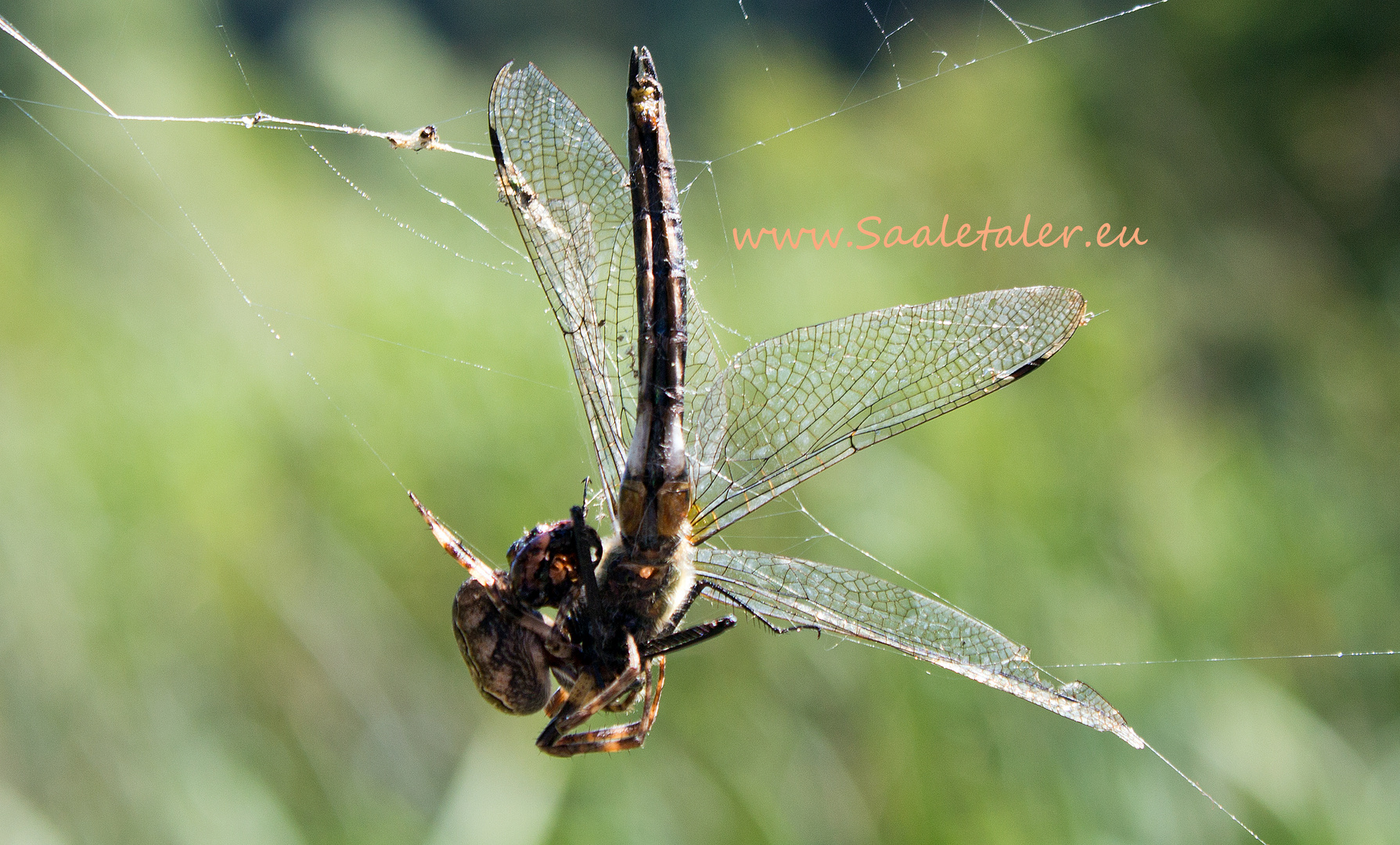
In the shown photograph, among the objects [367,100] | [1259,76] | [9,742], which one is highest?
[367,100]

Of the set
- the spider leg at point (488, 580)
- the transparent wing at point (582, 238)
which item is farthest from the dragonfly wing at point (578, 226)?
the spider leg at point (488, 580)

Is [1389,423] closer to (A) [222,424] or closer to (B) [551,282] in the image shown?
(B) [551,282]

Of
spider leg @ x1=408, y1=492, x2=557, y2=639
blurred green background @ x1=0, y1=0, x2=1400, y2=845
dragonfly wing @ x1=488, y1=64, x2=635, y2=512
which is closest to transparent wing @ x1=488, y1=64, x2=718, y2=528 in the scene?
dragonfly wing @ x1=488, y1=64, x2=635, y2=512

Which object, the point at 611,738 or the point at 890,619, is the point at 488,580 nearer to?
the point at 611,738

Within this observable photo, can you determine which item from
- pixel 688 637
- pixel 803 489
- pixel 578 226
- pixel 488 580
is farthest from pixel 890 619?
pixel 803 489

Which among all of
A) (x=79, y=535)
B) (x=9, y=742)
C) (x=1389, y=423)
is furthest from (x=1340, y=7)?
(x=9, y=742)

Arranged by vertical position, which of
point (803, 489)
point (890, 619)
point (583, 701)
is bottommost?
point (803, 489)

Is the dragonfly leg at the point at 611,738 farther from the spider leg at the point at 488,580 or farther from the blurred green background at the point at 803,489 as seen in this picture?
the blurred green background at the point at 803,489
